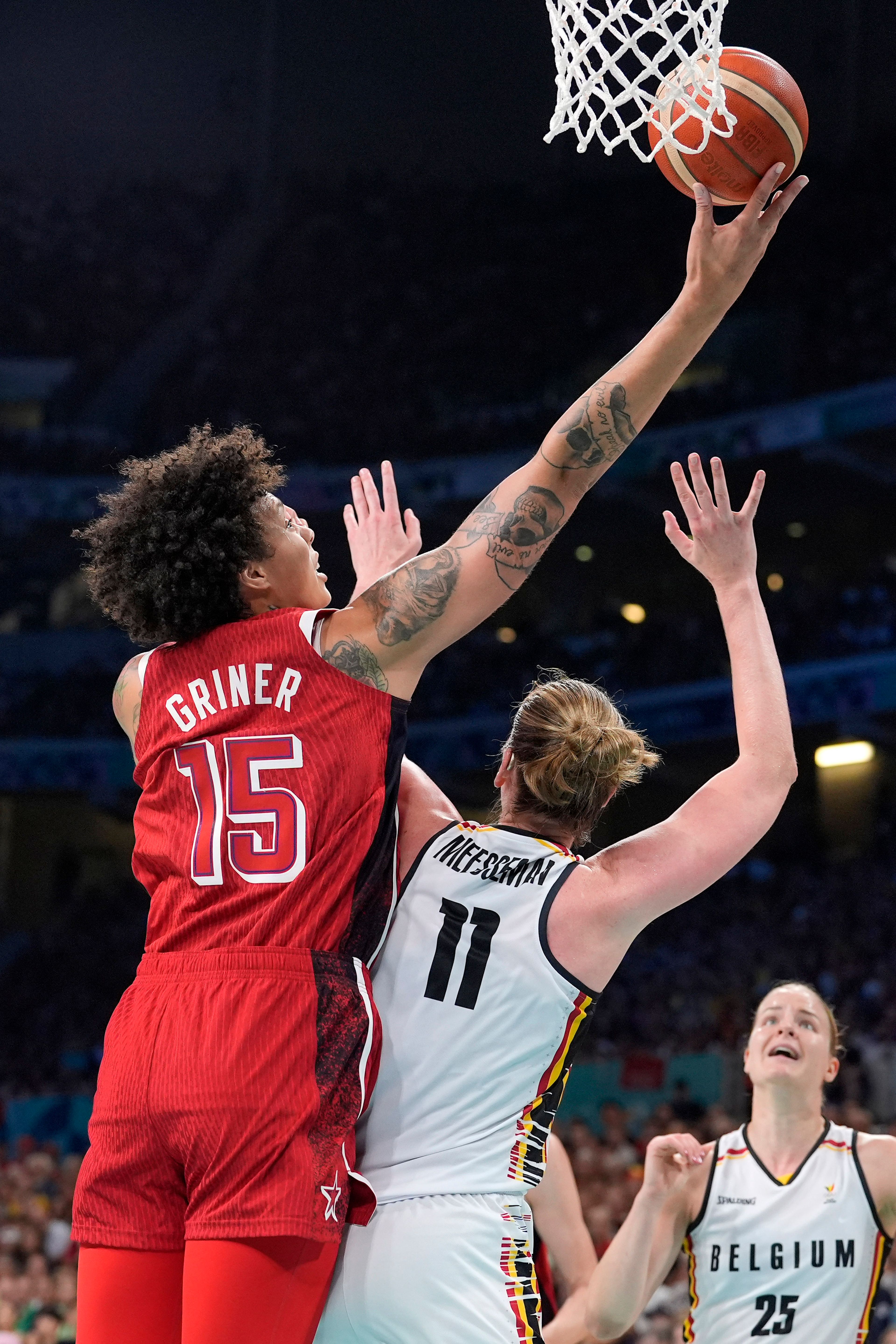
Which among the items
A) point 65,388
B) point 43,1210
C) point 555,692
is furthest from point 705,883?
point 65,388

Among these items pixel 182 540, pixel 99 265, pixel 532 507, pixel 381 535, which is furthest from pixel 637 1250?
pixel 99 265

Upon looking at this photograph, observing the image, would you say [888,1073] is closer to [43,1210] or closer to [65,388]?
[43,1210]

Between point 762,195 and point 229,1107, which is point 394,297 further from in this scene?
point 229,1107

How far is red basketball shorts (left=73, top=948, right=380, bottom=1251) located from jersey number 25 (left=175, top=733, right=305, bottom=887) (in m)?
0.14

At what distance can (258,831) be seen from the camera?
2.36 meters

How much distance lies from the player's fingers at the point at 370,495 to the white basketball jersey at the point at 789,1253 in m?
2.26

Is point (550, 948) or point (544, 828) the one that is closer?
point (550, 948)

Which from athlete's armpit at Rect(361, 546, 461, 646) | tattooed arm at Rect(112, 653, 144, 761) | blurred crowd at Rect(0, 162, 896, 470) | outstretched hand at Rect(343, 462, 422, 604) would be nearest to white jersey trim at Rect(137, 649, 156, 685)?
tattooed arm at Rect(112, 653, 144, 761)

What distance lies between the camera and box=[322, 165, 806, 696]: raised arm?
96.4 inches

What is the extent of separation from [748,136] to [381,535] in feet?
4.03

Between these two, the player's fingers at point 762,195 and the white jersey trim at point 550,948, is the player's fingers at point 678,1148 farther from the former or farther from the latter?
the player's fingers at point 762,195

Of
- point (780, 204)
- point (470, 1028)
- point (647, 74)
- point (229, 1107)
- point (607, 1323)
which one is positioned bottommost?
point (607, 1323)

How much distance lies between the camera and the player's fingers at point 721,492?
286 centimetres

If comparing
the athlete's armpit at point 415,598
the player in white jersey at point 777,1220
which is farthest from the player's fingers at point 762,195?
the player in white jersey at point 777,1220
